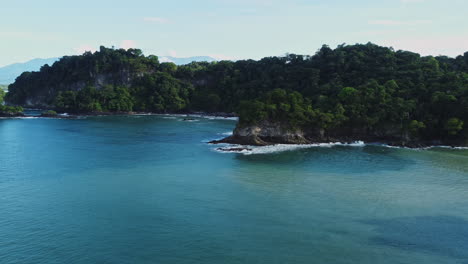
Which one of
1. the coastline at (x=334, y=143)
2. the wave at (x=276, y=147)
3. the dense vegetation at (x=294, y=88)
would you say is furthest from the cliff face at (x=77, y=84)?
the wave at (x=276, y=147)

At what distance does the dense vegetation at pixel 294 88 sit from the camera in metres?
53.8

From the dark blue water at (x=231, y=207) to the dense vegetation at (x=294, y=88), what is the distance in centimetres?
1021

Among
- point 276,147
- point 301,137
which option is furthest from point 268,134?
point 301,137

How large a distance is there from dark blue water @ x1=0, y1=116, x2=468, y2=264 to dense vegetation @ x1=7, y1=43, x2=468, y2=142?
10206mm

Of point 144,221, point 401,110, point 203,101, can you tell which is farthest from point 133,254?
point 203,101

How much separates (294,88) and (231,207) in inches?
2224

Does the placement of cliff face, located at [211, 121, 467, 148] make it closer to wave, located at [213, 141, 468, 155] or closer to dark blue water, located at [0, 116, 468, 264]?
wave, located at [213, 141, 468, 155]

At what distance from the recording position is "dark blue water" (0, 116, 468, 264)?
18719 mm

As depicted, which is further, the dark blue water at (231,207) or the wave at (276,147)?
the wave at (276,147)

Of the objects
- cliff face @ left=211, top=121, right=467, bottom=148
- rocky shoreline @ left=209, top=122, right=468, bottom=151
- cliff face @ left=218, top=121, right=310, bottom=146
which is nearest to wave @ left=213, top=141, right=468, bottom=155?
rocky shoreline @ left=209, top=122, right=468, bottom=151

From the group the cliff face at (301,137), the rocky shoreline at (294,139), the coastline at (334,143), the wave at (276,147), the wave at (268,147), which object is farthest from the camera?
the cliff face at (301,137)

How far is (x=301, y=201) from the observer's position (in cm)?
2681

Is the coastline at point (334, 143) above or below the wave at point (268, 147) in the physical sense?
above

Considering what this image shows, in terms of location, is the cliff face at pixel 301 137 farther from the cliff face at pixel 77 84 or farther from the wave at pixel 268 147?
the cliff face at pixel 77 84
